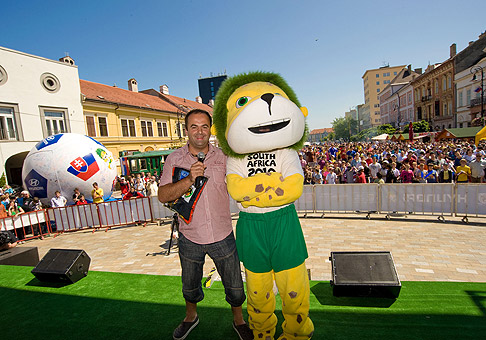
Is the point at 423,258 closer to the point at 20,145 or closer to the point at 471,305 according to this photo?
the point at 471,305

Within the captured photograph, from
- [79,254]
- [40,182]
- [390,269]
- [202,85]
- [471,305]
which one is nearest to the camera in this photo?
[471,305]

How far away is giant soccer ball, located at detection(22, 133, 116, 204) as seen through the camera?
9.78 meters

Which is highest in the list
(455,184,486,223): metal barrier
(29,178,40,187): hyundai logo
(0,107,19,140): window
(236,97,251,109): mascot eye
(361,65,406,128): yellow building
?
(361,65,406,128): yellow building

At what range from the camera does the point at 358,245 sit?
6281mm

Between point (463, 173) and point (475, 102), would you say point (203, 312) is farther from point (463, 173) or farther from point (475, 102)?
point (475, 102)

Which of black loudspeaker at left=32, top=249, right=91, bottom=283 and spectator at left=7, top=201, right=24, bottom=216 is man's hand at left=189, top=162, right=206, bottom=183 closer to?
black loudspeaker at left=32, top=249, right=91, bottom=283

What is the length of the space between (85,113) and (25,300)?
20.3 meters

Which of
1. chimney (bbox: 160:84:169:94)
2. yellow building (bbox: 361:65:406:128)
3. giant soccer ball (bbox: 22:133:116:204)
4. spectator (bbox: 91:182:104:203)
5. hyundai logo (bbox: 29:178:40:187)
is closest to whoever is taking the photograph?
giant soccer ball (bbox: 22:133:116:204)

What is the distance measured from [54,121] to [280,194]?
69.9ft

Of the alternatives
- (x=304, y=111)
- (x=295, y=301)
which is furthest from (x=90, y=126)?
(x=295, y=301)

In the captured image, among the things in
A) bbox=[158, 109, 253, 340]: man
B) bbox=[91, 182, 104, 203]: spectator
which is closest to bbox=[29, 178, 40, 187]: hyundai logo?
bbox=[91, 182, 104, 203]: spectator

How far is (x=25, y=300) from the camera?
12.0 ft

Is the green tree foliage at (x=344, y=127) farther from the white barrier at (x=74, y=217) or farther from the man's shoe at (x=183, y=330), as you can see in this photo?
the man's shoe at (x=183, y=330)

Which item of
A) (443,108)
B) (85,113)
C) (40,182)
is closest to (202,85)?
(443,108)
